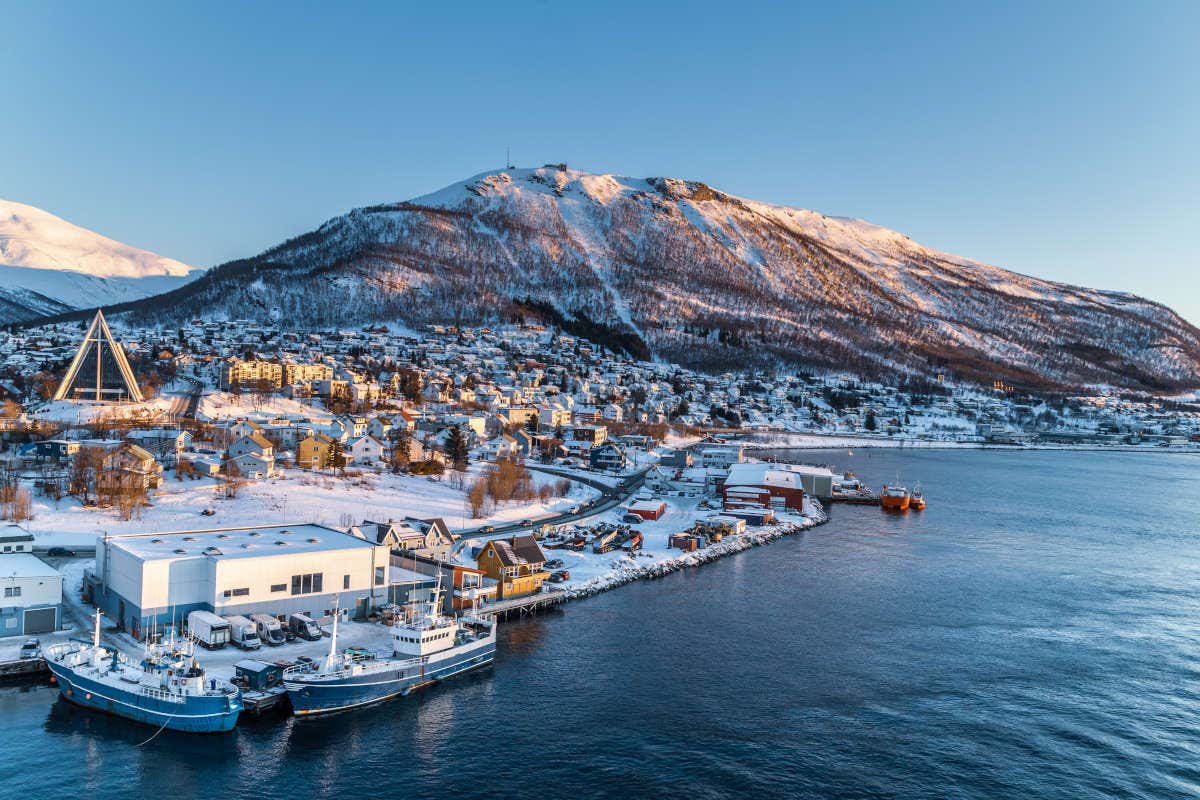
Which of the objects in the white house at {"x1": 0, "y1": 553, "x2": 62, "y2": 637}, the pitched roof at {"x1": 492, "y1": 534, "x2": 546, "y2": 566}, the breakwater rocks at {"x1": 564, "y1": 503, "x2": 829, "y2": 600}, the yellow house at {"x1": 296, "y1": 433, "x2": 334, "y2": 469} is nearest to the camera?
the white house at {"x1": 0, "y1": 553, "x2": 62, "y2": 637}

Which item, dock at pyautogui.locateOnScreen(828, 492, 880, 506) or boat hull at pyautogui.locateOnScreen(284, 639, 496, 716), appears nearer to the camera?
boat hull at pyautogui.locateOnScreen(284, 639, 496, 716)

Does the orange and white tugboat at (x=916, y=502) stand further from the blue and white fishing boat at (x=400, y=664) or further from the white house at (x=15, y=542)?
the white house at (x=15, y=542)

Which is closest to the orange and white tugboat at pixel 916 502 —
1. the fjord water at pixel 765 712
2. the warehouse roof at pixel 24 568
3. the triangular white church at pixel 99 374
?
the fjord water at pixel 765 712

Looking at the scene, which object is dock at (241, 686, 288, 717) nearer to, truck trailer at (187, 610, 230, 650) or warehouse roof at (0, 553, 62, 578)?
truck trailer at (187, 610, 230, 650)

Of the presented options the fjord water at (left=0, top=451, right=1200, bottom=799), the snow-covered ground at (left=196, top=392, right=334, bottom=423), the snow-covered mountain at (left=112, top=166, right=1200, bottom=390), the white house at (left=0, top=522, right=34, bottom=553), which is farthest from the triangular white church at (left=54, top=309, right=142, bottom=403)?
the snow-covered mountain at (left=112, top=166, right=1200, bottom=390)

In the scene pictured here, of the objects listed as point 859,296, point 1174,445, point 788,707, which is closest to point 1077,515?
point 788,707

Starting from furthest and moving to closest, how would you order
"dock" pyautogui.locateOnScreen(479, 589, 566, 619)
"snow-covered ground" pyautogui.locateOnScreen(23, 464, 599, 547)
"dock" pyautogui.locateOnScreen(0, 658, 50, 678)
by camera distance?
"snow-covered ground" pyautogui.locateOnScreen(23, 464, 599, 547) → "dock" pyautogui.locateOnScreen(479, 589, 566, 619) → "dock" pyautogui.locateOnScreen(0, 658, 50, 678)

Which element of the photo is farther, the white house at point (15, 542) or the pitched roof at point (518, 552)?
the pitched roof at point (518, 552)
